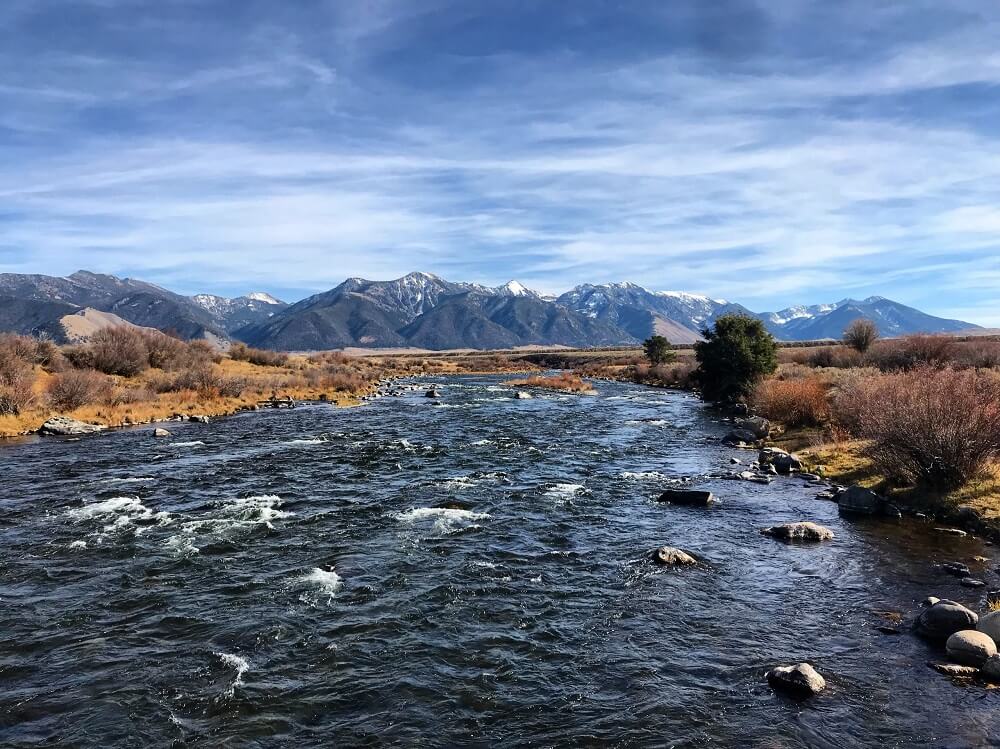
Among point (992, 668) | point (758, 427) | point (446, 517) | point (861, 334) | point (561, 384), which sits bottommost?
point (446, 517)

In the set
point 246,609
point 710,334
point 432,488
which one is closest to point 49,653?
point 246,609

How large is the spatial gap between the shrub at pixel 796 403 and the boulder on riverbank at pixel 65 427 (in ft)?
155

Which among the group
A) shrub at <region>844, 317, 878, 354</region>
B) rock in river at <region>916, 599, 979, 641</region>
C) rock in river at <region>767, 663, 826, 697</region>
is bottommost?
rock in river at <region>767, 663, 826, 697</region>

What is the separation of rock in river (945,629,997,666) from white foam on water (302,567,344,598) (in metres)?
13.0

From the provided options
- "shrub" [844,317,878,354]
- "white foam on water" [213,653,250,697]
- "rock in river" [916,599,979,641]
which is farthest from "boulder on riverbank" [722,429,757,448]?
"shrub" [844,317,878,354]

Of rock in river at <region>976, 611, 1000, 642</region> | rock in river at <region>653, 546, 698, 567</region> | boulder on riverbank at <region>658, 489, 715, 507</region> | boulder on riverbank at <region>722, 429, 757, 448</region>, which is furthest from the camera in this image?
boulder on riverbank at <region>722, 429, 757, 448</region>

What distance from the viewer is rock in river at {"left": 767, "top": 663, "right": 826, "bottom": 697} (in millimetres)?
10117

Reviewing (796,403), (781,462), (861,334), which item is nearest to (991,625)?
(781,462)

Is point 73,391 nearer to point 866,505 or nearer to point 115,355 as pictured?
point 115,355

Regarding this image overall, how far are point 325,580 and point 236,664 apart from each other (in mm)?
3963

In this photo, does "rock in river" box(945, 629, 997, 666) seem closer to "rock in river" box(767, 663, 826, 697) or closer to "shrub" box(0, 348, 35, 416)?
"rock in river" box(767, 663, 826, 697)

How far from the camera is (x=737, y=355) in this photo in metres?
58.0

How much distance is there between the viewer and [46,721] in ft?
31.0

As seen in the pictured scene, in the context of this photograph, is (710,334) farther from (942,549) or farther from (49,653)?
(49,653)
